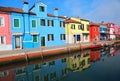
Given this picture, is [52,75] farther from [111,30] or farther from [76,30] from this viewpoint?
[111,30]

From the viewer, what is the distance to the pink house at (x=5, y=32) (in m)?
32.8

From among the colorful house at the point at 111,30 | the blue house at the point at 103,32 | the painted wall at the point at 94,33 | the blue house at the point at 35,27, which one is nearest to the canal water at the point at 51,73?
the blue house at the point at 35,27

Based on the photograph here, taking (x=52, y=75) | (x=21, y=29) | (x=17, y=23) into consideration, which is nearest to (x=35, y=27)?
(x=21, y=29)

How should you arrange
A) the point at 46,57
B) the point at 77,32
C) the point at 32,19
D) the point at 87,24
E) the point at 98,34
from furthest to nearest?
the point at 98,34 < the point at 87,24 < the point at 77,32 < the point at 32,19 < the point at 46,57

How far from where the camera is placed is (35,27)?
126ft

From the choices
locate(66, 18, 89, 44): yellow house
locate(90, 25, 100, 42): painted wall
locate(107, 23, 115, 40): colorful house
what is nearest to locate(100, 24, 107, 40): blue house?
locate(107, 23, 115, 40): colorful house

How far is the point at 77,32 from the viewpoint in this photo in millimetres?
54500

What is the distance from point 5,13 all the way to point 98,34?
143ft

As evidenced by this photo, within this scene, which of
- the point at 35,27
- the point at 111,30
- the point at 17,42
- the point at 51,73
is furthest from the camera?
the point at 111,30

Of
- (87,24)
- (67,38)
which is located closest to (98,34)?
(87,24)

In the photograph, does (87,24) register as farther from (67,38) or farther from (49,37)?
(49,37)

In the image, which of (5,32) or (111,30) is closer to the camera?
(5,32)

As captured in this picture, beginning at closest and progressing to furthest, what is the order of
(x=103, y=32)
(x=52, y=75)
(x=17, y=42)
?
1. (x=52, y=75)
2. (x=17, y=42)
3. (x=103, y=32)

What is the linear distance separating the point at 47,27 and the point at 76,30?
48.2ft
